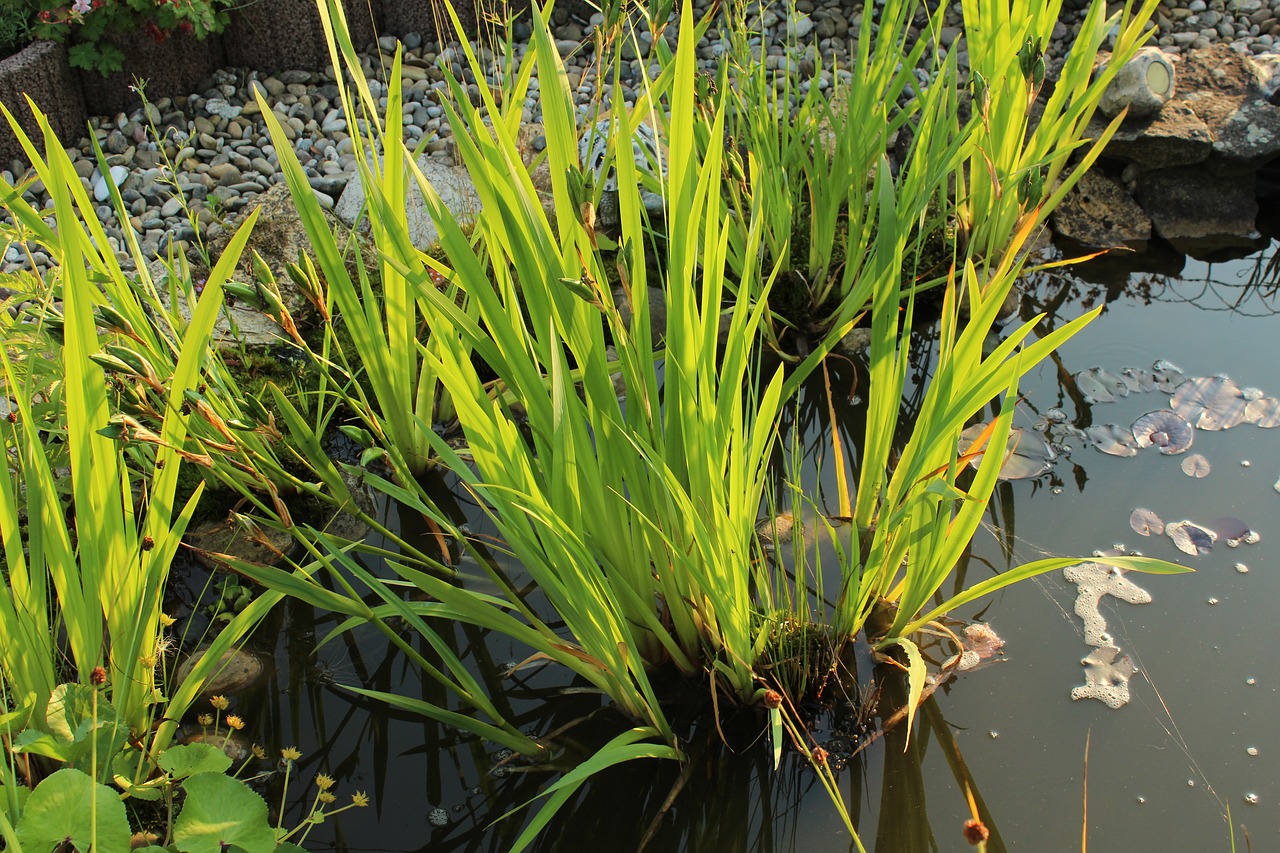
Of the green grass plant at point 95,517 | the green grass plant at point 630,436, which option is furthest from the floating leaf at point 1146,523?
the green grass plant at point 95,517

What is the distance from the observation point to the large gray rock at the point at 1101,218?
249 centimetres

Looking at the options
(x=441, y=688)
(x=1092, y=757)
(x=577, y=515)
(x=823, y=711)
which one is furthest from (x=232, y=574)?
(x=1092, y=757)

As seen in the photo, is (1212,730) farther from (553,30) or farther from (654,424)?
(553,30)

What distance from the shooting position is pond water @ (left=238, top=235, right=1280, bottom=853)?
1289 millimetres

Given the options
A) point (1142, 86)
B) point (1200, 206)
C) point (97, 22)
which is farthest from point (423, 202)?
point (1200, 206)

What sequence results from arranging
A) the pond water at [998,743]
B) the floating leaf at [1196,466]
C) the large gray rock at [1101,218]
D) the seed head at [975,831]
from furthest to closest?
the large gray rock at [1101,218]
the floating leaf at [1196,466]
the pond water at [998,743]
the seed head at [975,831]

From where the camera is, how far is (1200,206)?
254 centimetres

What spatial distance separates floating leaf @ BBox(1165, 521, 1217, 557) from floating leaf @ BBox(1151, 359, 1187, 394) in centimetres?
41

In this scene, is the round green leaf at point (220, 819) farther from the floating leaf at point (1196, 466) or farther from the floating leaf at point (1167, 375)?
the floating leaf at point (1167, 375)

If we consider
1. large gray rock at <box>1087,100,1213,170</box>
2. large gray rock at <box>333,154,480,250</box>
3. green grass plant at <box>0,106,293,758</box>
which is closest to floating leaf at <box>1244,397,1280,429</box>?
large gray rock at <box>1087,100,1213,170</box>

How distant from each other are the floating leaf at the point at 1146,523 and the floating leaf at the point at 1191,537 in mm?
14

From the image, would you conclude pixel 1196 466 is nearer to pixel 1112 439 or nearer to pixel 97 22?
pixel 1112 439

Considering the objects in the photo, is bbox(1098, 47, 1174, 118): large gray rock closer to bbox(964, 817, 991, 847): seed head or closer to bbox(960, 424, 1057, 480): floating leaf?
bbox(960, 424, 1057, 480): floating leaf

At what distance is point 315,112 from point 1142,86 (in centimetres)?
241
